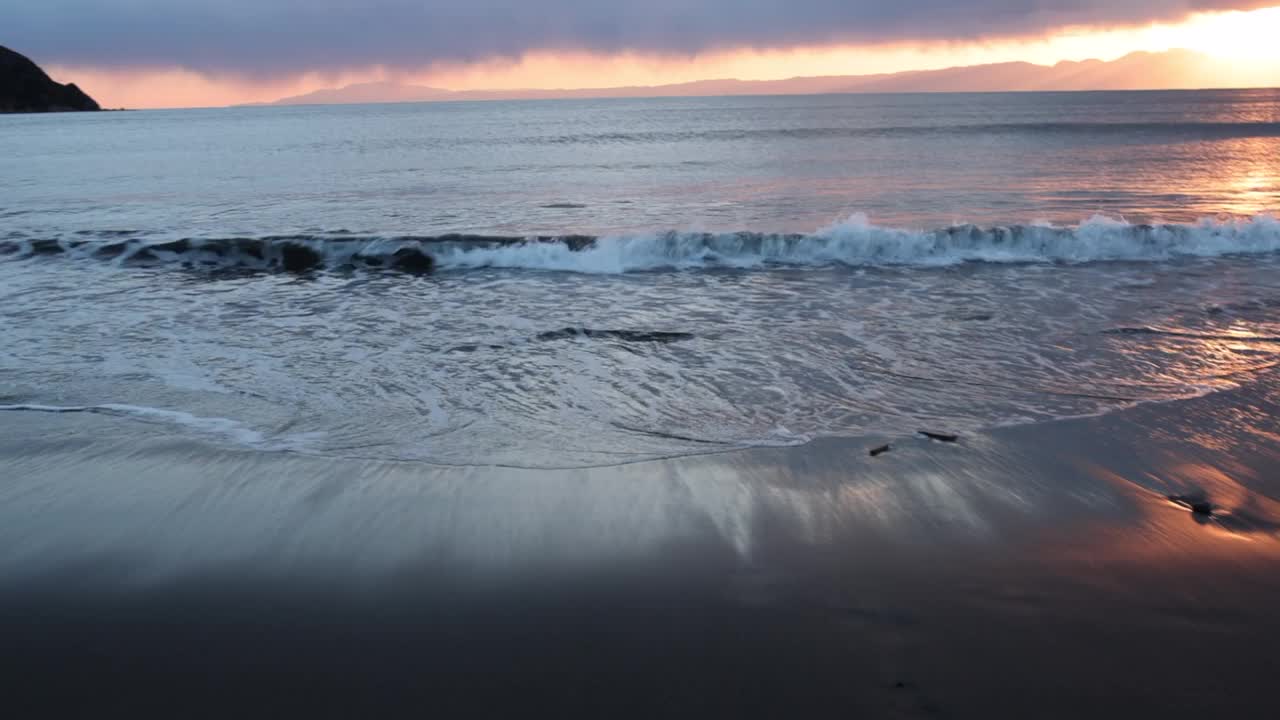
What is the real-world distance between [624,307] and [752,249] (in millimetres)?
4552

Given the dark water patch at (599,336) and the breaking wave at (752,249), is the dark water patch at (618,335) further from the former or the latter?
the breaking wave at (752,249)

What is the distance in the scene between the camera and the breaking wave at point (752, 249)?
45.2ft

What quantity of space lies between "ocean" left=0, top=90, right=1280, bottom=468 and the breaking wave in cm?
6

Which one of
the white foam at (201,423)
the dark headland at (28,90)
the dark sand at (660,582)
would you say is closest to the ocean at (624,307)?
the white foam at (201,423)

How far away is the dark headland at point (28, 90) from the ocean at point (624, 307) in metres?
155

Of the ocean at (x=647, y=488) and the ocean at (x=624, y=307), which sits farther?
the ocean at (x=624, y=307)

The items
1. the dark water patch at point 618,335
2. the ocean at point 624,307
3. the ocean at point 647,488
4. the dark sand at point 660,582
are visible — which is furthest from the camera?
the dark water patch at point 618,335

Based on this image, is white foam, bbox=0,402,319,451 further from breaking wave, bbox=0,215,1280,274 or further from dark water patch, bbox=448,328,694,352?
breaking wave, bbox=0,215,1280,274

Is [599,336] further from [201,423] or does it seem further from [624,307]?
[201,423]

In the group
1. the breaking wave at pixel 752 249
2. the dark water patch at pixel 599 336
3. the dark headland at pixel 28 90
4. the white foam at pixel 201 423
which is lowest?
the white foam at pixel 201 423

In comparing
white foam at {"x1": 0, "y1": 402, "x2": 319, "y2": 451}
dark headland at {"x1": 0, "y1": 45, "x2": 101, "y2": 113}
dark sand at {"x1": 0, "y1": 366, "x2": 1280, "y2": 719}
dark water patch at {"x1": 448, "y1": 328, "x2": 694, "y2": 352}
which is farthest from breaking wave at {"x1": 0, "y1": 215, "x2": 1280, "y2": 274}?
dark headland at {"x1": 0, "y1": 45, "x2": 101, "y2": 113}

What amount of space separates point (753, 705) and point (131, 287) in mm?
12298

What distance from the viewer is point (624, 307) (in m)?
10.5

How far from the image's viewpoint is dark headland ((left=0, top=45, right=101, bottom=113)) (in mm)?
144250
